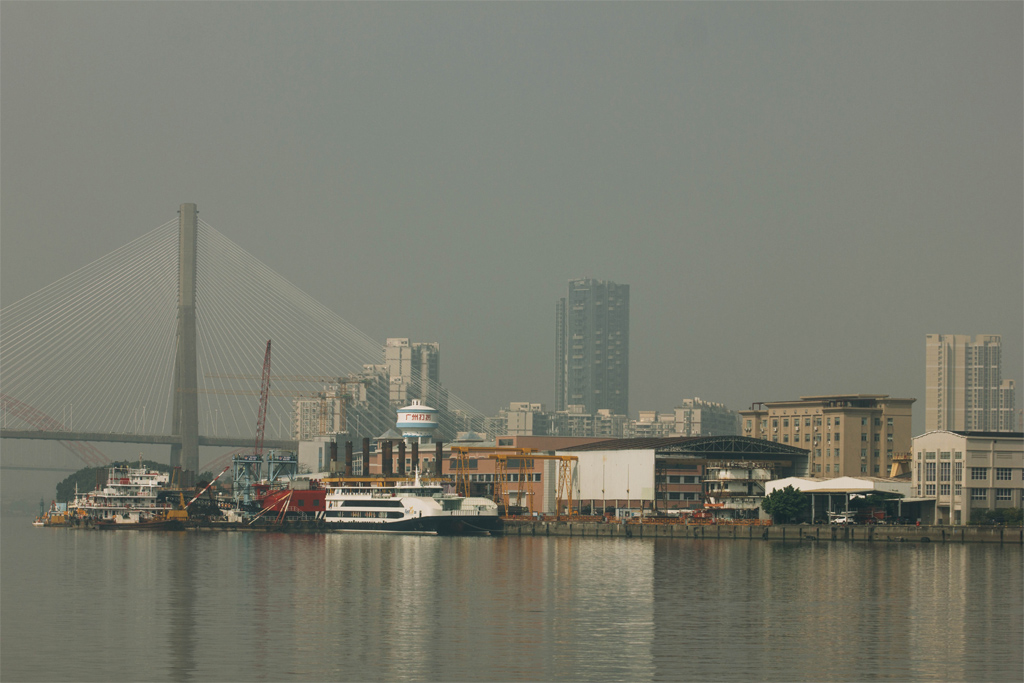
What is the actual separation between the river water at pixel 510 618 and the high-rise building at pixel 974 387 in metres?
147

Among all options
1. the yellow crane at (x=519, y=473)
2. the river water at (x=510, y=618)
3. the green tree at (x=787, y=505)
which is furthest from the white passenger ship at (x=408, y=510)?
the river water at (x=510, y=618)

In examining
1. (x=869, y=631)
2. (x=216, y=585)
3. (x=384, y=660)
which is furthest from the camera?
(x=216, y=585)

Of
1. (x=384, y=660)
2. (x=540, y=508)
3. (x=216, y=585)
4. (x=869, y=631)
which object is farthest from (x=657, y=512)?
(x=384, y=660)

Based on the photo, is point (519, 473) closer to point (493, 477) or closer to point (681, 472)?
point (493, 477)

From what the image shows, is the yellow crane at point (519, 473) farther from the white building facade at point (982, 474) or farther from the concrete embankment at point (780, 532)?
the white building facade at point (982, 474)

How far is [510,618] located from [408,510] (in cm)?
5221

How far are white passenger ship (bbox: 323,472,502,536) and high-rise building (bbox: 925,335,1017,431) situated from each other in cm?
12827

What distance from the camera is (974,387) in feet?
637

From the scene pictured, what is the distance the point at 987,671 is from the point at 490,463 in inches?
3087

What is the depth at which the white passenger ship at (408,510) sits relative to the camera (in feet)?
265

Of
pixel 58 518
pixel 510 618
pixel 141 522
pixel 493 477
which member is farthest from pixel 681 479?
pixel 510 618

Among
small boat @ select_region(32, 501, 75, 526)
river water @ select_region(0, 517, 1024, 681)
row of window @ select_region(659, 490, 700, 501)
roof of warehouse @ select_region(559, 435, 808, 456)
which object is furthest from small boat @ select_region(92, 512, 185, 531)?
row of window @ select_region(659, 490, 700, 501)

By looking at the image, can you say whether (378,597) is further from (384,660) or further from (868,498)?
(868,498)

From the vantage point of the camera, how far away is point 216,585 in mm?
39750
